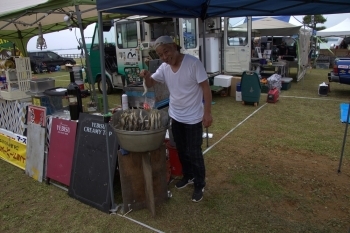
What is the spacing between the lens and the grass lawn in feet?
8.14

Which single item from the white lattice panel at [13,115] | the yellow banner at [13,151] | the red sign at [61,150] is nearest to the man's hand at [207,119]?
the red sign at [61,150]

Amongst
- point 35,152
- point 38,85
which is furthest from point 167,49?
point 38,85

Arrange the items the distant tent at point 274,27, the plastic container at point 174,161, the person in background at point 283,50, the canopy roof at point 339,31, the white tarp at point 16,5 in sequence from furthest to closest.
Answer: the canopy roof at point 339,31 < the person in background at point 283,50 < the distant tent at point 274,27 < the white tarp at point 16,5 < the plastic container at point 174,161

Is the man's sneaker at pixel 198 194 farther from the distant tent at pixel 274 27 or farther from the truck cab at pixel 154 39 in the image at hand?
the distant tent at pixel 274 27

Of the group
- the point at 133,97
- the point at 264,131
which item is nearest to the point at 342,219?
the point at 264,131

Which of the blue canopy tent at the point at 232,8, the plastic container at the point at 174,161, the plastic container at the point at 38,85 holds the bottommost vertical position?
the plastic container at the point at 174,161

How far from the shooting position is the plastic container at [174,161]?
3.20m

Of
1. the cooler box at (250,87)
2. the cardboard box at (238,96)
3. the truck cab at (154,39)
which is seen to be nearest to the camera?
the cooler box at (250,87)

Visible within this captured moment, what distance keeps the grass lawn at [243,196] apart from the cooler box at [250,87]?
6.37 feet

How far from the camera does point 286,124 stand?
5.27 meters

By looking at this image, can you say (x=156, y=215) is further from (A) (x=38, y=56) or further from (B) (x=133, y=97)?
(A) (x=38, y=56)

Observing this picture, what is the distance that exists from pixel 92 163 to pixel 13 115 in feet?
8.36

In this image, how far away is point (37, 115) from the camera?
3.38 m

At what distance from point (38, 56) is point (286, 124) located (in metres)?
19.0
